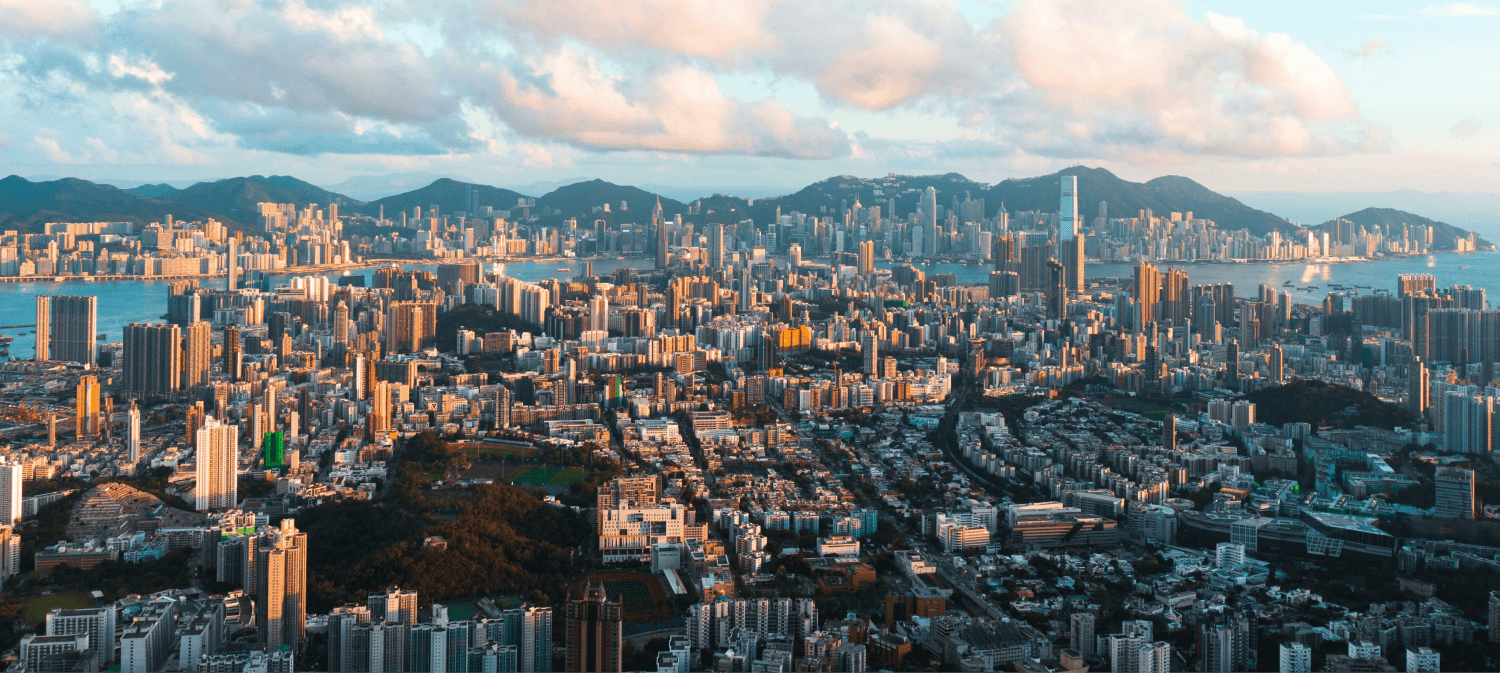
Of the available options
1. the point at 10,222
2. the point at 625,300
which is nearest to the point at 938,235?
the point at 625,300

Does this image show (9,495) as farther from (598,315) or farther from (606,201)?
(606,201)

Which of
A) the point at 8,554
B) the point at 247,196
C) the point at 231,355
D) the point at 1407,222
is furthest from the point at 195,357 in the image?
the point at 1407,222

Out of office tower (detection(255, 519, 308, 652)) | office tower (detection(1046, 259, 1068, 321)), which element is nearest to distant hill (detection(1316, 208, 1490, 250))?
office tower (detection(1046, 259, 1068, 321))

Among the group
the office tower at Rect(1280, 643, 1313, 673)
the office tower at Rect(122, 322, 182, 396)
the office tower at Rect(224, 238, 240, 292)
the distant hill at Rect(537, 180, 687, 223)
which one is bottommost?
the office tower at Rect(1280, 643, 1313, 673)

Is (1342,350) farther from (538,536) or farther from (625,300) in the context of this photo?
(538,536)

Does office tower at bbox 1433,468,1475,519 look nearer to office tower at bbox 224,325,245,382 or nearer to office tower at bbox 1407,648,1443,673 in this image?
office tower at bbox 1407,648,1443,673
